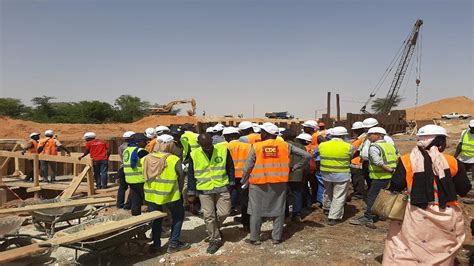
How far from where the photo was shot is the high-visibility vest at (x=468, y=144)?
→ 841cm

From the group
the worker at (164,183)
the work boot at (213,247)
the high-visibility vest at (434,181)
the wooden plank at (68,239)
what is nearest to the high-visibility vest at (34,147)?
the worker at (164,183)

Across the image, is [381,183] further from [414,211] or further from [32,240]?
[32,240]

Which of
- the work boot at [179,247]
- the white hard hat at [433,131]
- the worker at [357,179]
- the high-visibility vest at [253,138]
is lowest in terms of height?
the work boot at [179,247]

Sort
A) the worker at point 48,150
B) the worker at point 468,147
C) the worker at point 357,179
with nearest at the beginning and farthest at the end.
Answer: the worker at point 468,147 → the worker at point 357,179 → the worker at point 48,150


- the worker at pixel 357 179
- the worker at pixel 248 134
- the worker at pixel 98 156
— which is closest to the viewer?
the worker at pixel 248 134

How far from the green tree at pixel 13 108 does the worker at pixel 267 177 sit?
4200 cm

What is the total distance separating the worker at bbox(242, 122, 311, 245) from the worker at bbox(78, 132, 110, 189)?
6297 mm

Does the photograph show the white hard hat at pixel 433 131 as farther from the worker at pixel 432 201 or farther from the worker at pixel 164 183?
the worker at pixel 164 183

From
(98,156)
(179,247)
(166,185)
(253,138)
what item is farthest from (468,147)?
(98,156)

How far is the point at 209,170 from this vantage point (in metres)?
5.57

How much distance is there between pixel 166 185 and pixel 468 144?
7062mm

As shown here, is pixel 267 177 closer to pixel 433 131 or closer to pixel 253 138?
pixel 253 138

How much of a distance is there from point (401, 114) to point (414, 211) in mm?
28532

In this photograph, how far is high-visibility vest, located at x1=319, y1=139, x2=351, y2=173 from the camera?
6.45m
